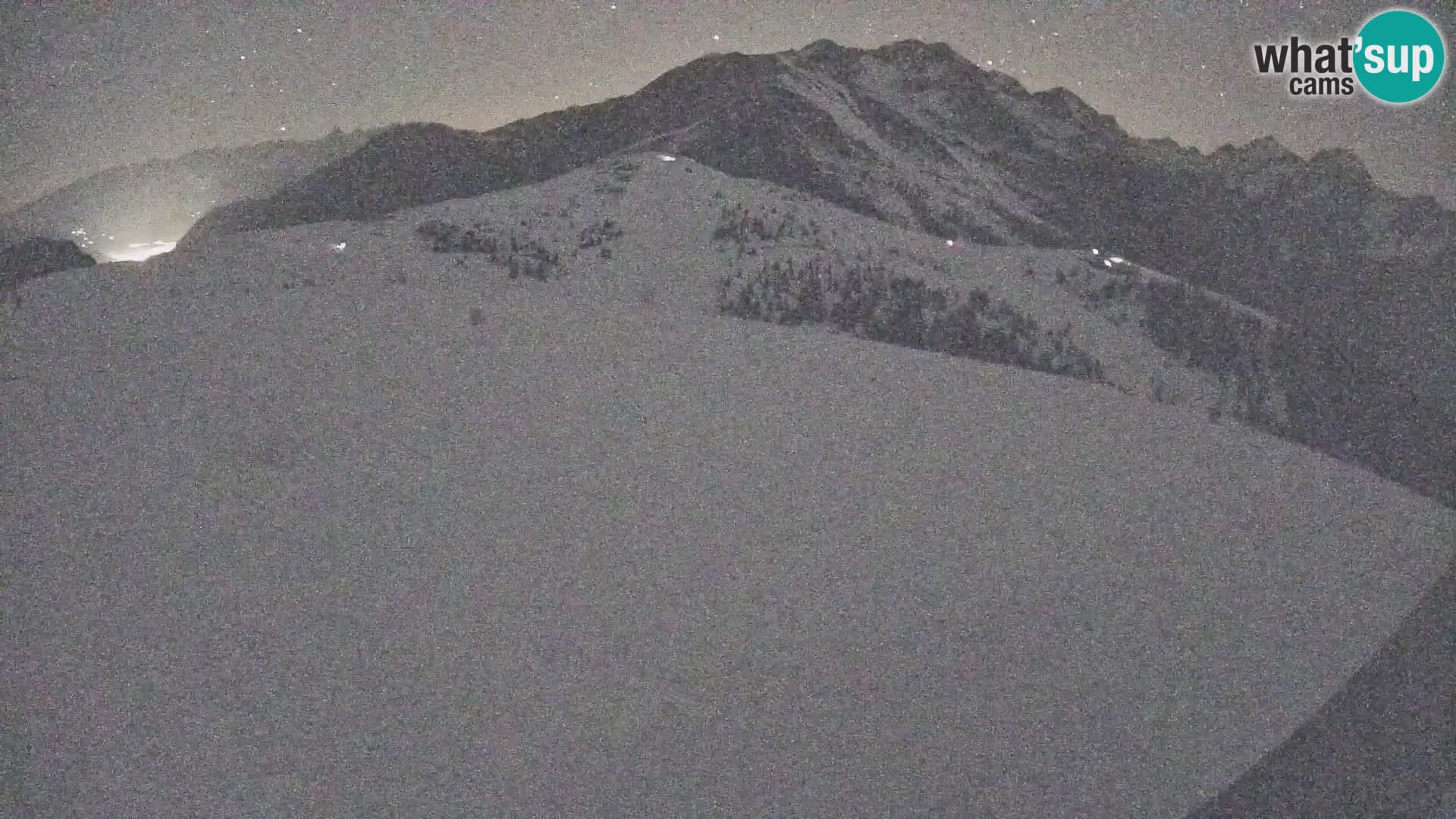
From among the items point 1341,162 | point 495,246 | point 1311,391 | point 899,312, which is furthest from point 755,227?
point 1341,162

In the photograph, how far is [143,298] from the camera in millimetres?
7859

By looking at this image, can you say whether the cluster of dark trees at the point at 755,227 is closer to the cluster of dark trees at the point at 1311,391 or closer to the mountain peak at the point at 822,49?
the cluster of dark trees at the point at 1311,391

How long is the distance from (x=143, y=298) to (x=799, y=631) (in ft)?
23.6

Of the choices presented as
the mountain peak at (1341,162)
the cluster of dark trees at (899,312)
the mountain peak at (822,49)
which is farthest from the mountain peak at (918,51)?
the cluster of dark trees at (899,312)

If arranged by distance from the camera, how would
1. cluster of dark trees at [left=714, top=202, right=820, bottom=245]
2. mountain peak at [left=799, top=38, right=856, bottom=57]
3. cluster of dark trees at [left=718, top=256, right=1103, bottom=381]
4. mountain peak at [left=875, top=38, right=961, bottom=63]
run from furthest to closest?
mountain peak at [left=875, top=38, right=961, bottom=63] → mountain peak at [left=799, top=38, right=856, bottom=57] → cluster of dark trees at [left=714, top=202, right=820, bottom=245] → cluster of dark trees at [left=718, top=256, right=1103, bottom=381]

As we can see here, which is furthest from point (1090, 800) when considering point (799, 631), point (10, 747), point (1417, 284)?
point (1417, 284)

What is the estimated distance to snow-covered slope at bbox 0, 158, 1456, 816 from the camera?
3799 mm

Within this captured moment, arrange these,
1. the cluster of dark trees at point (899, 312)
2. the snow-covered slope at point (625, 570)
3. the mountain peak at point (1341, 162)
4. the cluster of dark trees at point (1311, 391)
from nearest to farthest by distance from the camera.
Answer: the snow-covered slope at point (625, 570), the cluster of dark trees at point (899, 312), the cluster of dark trees at point (1311, 391), the mountain peak at point (1341, 162)

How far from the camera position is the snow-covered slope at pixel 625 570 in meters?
3.80

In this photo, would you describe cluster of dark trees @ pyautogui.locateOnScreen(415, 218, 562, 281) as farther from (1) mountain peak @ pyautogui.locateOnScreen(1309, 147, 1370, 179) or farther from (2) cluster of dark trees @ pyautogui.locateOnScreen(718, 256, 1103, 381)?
(1) mountain peak @ pyautogui.locateOnScreen(1309, 147, 1370, 179)

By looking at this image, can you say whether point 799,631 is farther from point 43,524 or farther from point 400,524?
point 43,524

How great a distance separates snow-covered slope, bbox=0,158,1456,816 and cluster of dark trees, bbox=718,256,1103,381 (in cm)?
190

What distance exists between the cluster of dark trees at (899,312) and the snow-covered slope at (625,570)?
1900mm

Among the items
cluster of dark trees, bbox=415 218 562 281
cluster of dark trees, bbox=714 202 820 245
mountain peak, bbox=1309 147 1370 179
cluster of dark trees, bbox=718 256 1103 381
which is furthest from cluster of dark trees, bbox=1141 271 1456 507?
mountain peak, bbox=1309 147 1370 179
